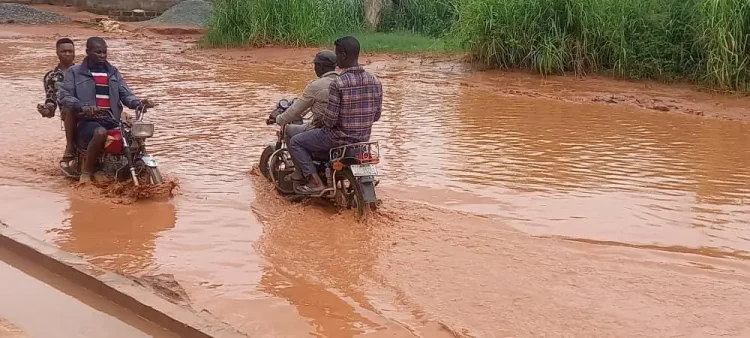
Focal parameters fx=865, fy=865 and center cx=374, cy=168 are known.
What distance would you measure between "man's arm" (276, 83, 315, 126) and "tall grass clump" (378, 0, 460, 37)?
21.2 meters

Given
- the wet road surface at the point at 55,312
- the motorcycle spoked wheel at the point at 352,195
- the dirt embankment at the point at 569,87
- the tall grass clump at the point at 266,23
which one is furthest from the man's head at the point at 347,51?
the tall grass clump at the point at 266,23

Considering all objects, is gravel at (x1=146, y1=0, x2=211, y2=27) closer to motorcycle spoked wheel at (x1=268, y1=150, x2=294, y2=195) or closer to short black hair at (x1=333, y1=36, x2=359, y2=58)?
motorcycle spoked wheel at (x1=268, y1=150, x2=294, y2=195)

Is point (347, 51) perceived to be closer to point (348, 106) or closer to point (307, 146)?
point (348, 106)

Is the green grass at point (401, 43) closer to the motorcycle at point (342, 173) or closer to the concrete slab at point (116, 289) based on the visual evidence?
the motorcycle at point (342, 173)

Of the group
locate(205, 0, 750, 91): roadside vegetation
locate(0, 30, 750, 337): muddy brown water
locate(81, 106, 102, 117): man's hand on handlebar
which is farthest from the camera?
locate(205, 0, 750, 91): roadside vegetation

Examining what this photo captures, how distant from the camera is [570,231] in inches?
281

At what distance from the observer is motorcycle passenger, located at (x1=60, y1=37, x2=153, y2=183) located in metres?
8.16

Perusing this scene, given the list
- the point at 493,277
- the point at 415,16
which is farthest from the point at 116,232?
the point at 415,16

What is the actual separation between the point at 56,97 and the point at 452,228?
4308 millimetres

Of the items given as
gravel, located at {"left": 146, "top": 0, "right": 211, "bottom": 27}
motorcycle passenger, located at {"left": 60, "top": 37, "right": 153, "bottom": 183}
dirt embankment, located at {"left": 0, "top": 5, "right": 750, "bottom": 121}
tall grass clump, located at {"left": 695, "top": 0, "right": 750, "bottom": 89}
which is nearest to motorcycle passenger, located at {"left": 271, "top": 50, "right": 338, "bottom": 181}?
motorcycle passenger, located at {"left": 60, "top": 37, "right": 153, "bottom": 183}

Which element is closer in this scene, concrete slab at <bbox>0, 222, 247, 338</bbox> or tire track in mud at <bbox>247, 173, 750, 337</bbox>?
concrete slab at <bbox>0, 222, 247, 338</bbox>

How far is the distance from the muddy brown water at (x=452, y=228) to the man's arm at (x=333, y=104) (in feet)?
2.88

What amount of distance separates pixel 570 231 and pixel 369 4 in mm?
22236

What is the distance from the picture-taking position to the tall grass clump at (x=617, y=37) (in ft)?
49.2
